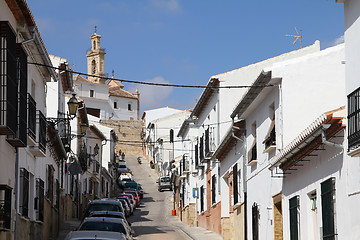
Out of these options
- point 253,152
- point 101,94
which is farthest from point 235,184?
point 101,94

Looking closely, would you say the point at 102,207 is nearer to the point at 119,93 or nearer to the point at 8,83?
the point at 8,83

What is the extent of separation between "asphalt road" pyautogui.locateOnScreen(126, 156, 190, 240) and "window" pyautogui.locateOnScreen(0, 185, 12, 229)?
538 inches

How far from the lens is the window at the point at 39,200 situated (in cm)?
2088

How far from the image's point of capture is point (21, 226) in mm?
16922

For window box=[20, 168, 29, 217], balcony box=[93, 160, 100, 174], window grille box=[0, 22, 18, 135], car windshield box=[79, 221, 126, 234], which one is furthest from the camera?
balcony box=[93, 160, 100, 174]

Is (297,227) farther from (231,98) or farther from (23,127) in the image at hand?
(231,98)

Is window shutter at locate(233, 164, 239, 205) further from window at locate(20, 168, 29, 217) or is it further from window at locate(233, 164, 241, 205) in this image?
window at locate(20, 168, 29, 217)

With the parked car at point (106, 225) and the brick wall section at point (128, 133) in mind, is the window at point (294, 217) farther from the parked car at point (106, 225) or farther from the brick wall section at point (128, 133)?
the brick wall section at point (128, 133)

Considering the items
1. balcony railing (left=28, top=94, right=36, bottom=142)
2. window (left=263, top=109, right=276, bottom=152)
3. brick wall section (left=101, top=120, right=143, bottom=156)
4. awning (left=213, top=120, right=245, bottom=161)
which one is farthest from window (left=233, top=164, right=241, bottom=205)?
brick wall section (left=101, top=120, right=143, bottom=156)

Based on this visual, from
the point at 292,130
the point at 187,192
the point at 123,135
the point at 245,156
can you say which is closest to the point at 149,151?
the point at 123,135

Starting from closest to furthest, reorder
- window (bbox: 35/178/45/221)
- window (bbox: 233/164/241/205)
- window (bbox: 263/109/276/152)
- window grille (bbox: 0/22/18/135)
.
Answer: window grille (bbox: 0/22/18/135)
window (bbox: 263/109/276/152)
window (bbox: 35/178/45/221)
window (bbox: 233/164/241/205)

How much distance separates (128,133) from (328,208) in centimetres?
9695

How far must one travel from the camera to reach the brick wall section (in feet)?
345

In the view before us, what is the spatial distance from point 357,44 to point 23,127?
7059mm
